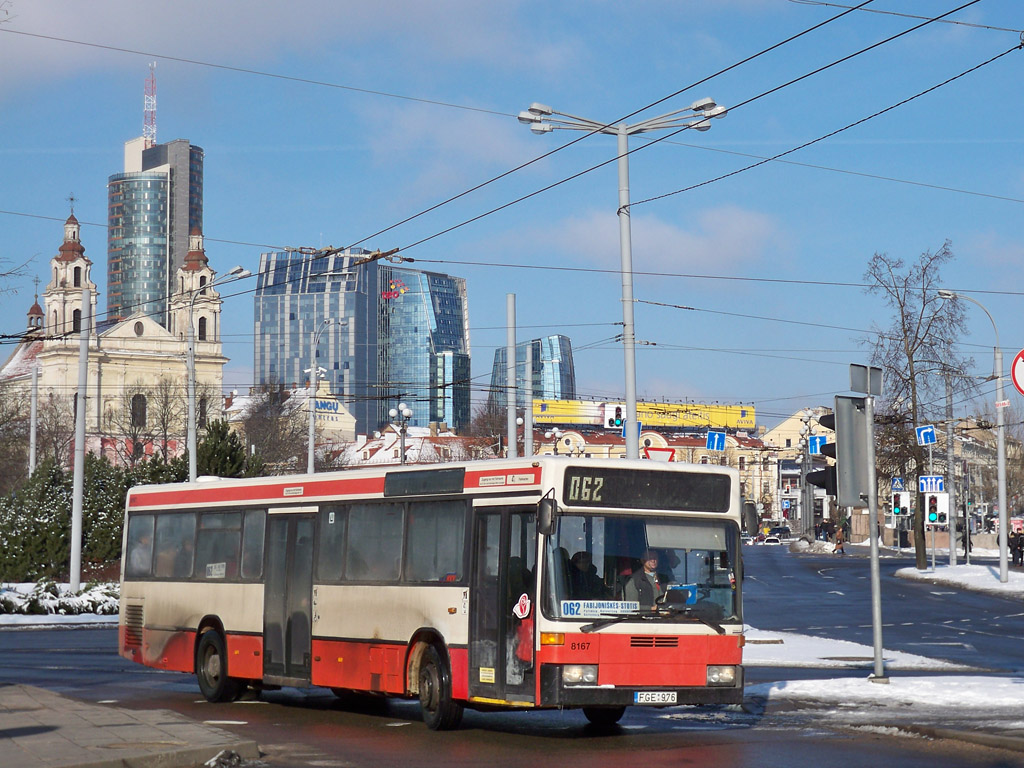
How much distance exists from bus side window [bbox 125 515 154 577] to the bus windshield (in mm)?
8117

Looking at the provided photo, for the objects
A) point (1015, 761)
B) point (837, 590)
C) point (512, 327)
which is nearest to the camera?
point (1015, 761)

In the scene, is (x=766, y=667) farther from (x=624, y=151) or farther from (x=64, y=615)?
(x=64, y=615)

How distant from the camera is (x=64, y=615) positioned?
1363 inches

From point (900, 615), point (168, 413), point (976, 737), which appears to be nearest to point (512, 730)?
point (976, 737)

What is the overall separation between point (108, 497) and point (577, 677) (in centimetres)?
3226

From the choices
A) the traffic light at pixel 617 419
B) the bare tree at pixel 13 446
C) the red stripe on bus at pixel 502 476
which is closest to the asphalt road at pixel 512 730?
the red stripe on bus at pixel 502 476

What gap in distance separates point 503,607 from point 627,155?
457 inches

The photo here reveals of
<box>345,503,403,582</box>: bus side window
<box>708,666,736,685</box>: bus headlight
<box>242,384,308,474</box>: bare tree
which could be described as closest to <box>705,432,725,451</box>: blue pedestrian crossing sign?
<box>345,503,403,582</box>: bus side window

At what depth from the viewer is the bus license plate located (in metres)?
12.4

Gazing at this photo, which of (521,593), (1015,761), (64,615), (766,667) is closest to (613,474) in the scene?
(521,593)

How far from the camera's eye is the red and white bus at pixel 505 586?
12.4 meters

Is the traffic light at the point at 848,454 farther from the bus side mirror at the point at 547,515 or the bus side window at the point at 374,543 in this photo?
the bus side mirror at the point at 547,515

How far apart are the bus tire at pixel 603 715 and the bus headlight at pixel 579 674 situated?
1.69m

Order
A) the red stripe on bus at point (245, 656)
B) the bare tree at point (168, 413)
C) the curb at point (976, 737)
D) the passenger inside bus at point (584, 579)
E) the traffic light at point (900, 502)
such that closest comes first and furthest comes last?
1. the curb at point (976, 737)
2. the passenger inside bus at point (584, 579)
3. the red stripe on bus at point (245, 656)
4. the traffic light at point (900, 502)
5. the bare tree at point (168, 413)
